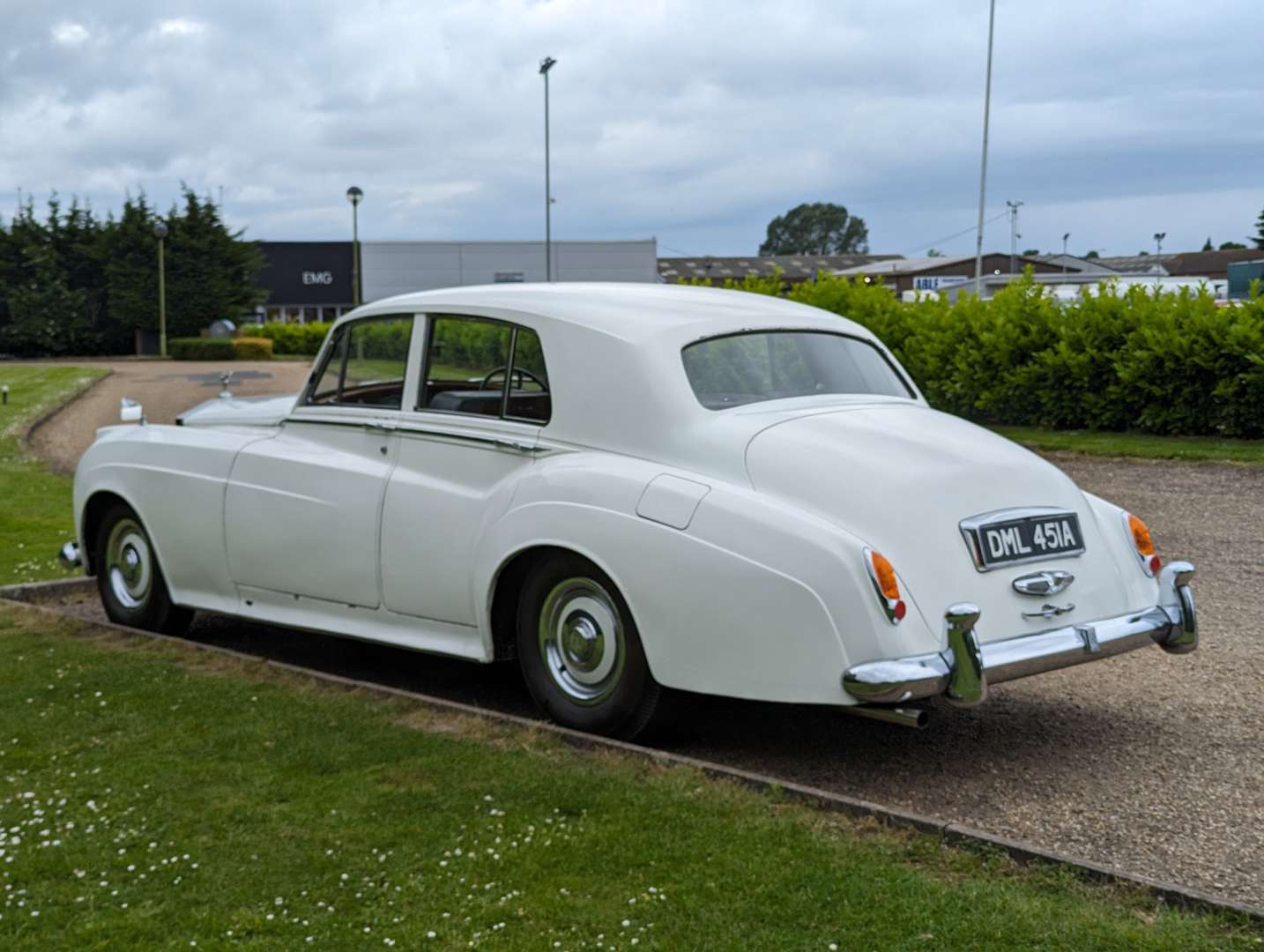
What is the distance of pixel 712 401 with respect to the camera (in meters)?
5.58

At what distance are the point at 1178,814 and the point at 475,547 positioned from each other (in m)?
2.74

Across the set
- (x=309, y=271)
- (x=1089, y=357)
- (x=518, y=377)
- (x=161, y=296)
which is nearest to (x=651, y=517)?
(x=518, y=377)

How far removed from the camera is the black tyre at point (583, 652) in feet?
17.3

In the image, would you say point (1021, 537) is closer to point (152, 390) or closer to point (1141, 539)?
point (1141, 539)

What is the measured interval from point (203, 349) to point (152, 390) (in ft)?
49.0

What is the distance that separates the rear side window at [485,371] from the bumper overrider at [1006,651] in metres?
1.90

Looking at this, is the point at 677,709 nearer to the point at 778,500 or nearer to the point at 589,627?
the point at 589,627

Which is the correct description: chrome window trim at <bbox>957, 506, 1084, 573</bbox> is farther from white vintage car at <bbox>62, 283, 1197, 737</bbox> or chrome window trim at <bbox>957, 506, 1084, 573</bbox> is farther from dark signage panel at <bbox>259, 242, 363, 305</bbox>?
dark signage panel at <bbox>259, 242, 363, 305</bbox>

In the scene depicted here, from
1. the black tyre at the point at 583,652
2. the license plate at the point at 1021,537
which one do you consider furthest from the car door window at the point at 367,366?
the license plate at the point at 1021,537

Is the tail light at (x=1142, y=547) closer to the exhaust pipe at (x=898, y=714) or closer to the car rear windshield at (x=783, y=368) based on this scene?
the car rear windshield at (x=783, y=368)

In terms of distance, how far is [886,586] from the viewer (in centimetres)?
470

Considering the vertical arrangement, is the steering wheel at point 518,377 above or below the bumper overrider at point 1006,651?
above

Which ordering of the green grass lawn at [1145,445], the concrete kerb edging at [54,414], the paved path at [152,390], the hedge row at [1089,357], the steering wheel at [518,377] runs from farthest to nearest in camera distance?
1. the paved path at [152,390]
2. the concrete kerb edging at [54,414]
3. the hedge row at [1089,357]
4. the green grass lawn at [1145,445]
5. the steering wheel at [518,377]

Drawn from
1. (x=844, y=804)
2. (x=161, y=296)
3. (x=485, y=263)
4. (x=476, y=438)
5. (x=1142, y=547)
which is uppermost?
(x=485, y=263)
